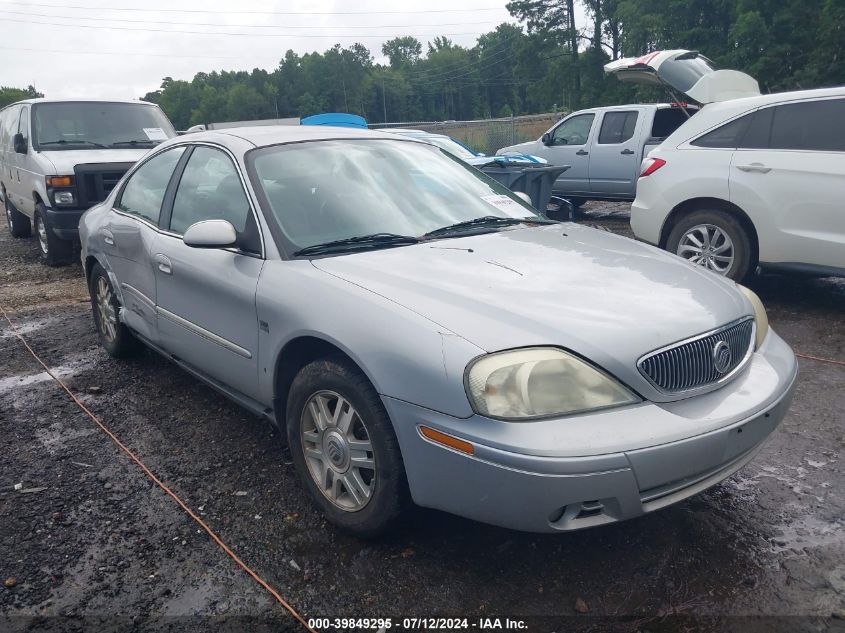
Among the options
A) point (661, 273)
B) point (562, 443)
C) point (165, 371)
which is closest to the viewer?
point (562, 443)

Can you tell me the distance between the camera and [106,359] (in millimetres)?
5164

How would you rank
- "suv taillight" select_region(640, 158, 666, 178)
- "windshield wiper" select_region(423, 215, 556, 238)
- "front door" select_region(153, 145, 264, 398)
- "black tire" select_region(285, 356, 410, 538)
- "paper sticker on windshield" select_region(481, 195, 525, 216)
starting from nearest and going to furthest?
"black tire" select_region(285, 356, 410, 538), "front door" select_region(153, 145, 264, 398), "windshield wiper" select_region(423, 215, 556, 238), "paper sticker on windshield" select_region(481, 195, 525, 216), "suv taillight" select_region(640, 158, 666, 178)

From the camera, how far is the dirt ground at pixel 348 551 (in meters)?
2.37

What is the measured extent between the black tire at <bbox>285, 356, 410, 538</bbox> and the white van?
641 cm

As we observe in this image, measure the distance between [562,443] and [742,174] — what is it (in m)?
4.55

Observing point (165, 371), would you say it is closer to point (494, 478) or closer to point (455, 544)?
point (455, 544)

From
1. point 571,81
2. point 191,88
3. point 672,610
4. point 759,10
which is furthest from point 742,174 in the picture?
point 191,88

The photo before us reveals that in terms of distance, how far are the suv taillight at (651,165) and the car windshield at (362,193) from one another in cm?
313

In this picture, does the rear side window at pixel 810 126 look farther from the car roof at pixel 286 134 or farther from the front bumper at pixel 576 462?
the front bumper at pixel 576 462

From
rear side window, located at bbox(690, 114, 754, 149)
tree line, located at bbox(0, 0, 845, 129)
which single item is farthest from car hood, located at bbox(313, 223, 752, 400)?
tree line, located at bbox(0, 0, 845, 129)

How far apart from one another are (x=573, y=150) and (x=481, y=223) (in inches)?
358

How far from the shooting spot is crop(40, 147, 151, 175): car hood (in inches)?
319

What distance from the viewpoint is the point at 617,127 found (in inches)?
449

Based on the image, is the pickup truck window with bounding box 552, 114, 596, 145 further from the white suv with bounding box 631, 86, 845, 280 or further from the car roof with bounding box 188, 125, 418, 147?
the car roof with bounding box 188, 125, 418, 147
